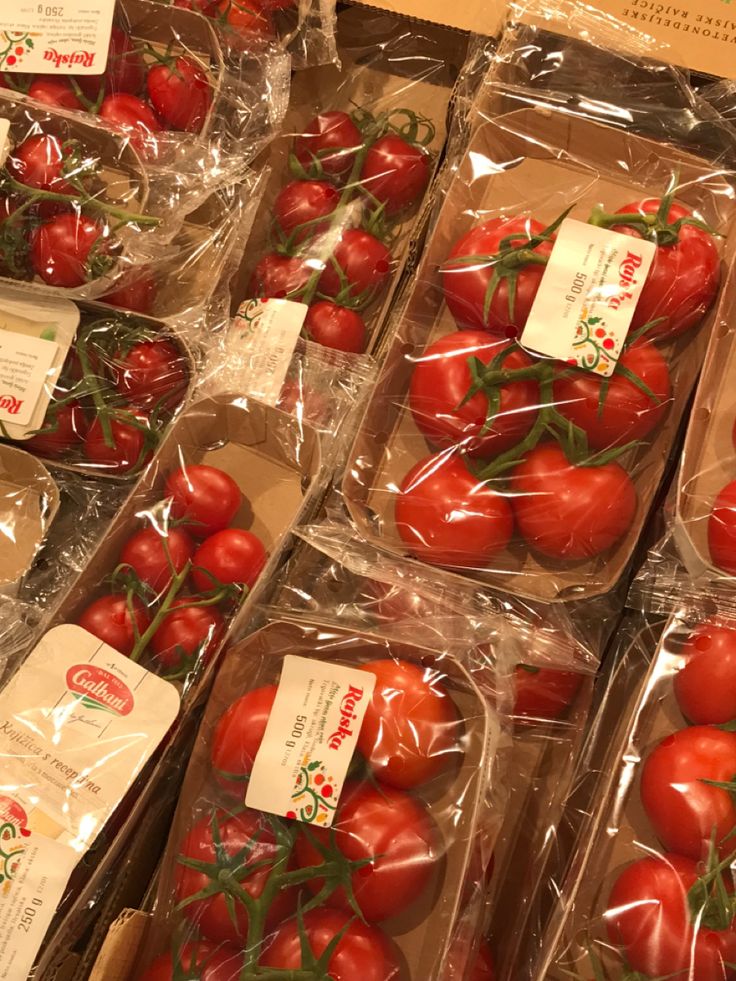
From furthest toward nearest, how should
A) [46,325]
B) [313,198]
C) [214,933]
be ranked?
[313,198], [46,325], [214,933]

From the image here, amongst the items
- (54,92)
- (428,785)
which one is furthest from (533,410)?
(54,92)

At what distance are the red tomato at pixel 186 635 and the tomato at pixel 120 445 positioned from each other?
0.28 m

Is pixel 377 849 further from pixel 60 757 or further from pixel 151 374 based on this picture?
pixel 151 374

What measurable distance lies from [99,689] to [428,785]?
38 cm

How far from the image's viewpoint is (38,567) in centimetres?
129

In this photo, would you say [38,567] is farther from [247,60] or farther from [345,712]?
[247,60]

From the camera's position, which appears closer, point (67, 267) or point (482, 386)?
point (482, 386)

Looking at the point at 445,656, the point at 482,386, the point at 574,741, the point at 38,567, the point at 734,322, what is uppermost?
the point at 734,322

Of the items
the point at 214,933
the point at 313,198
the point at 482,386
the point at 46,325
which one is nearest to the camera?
the point at 214,933

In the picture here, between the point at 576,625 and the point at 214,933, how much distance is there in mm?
555

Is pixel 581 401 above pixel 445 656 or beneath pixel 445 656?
above

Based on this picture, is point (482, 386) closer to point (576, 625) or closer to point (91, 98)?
point (576, 625)

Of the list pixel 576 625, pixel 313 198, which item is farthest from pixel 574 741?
pixel 313 198

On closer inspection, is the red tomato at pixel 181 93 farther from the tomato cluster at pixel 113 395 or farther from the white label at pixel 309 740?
the white label at pixel 309 740
